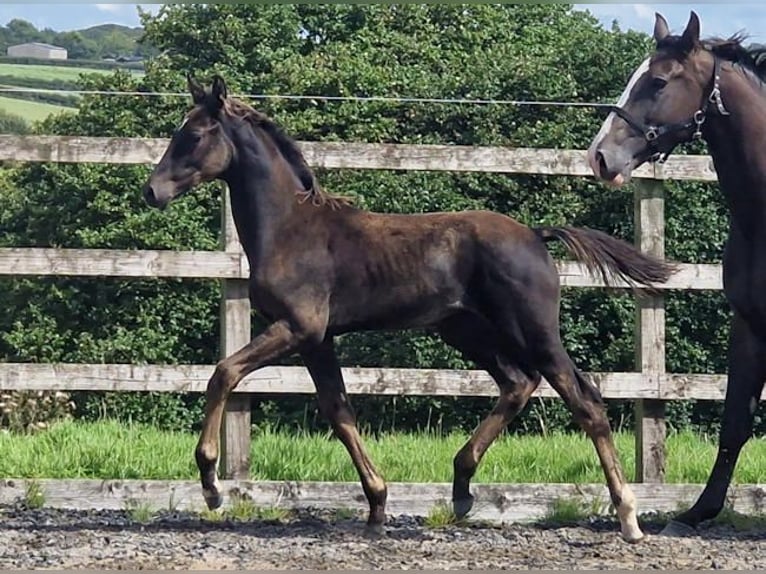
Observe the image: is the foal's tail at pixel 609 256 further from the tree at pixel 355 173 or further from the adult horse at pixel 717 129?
the tree at pixel 355 173

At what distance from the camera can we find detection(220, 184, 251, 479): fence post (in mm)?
6641

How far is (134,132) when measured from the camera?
11.3 metres

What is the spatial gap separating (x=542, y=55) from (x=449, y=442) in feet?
16.5

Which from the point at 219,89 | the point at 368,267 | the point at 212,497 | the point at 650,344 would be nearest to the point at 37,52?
the point at 219,89

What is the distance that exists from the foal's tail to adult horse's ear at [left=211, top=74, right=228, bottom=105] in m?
1.55

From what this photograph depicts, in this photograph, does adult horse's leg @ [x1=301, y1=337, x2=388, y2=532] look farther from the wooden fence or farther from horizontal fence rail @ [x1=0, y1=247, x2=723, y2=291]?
horizontal fence rail @ [x1=0, y1=247, x2=723, y2=291]

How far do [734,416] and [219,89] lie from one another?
2.75m

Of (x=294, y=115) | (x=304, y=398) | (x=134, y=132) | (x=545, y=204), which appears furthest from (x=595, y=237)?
(x=134, y=132)

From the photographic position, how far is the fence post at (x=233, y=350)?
664 centimetres

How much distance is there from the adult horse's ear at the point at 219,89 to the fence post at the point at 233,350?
2.27 feet

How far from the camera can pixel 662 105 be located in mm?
5727

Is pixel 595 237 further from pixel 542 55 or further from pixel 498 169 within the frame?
pixel 542 55

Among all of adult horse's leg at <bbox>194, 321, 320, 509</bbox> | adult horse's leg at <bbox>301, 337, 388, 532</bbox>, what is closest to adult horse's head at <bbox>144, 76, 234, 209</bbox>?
adult horse's leg at <bbox>194, 321, 320, 509</bbox>

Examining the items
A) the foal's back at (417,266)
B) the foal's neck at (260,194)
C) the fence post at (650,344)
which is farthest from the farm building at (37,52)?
the fence post at (650,344)
